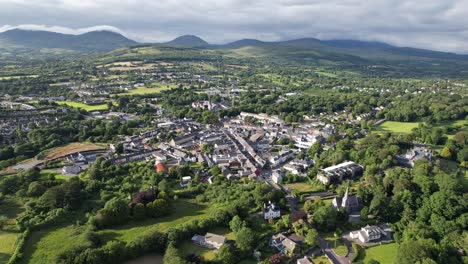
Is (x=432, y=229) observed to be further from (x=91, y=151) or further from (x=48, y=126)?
(x=48, y=126)

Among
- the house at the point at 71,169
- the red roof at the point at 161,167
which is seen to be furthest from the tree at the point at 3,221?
the red roof at the point at 161,167

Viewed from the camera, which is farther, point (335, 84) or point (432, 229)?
point (335, 84)

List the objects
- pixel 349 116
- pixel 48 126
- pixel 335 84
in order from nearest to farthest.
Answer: pixel 48 126
pixel 349 116
pixel 335 84

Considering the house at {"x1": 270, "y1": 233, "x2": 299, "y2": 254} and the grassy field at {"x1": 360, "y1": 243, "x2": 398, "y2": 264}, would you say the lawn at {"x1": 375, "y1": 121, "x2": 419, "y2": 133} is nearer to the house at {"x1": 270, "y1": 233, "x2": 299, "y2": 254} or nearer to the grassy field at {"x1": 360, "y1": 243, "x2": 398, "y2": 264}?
the grassy field at {"x1": 360, "y1": 243, "x2": 398, "y2": 264}

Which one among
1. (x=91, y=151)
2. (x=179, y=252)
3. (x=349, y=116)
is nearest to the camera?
Answer: (x=179, y=252)

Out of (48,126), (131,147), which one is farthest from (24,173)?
(48,126)

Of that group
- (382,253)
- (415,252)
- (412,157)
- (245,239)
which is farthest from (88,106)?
(415,252)
